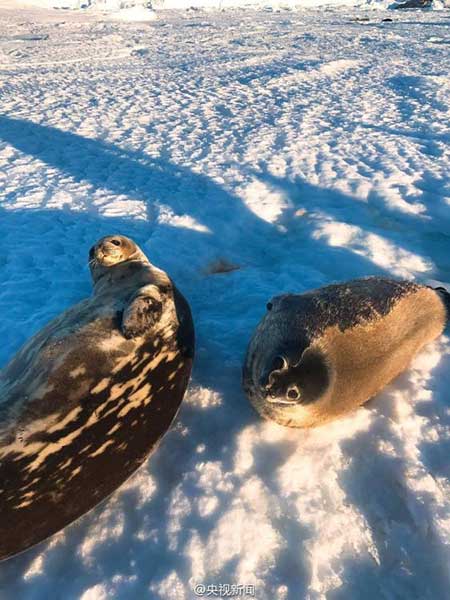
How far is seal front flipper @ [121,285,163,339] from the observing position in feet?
7.04

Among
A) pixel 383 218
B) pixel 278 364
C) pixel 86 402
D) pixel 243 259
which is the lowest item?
pixel 243 259

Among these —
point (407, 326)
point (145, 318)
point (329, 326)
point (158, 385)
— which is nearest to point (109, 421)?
point (158, 385)

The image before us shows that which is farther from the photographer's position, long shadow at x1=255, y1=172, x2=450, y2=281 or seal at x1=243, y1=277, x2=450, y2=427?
long shadow at x1=255, y1=172, x2=450, y2=281

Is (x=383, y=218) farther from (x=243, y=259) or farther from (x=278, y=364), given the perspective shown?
(x=278, y=364)

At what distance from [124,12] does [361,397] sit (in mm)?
19864

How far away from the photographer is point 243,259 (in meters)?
3.66

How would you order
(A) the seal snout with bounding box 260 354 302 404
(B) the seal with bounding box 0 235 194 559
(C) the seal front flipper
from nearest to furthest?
(B) the seal with bounding box 0 235 194 559 → (A) the seal snout with bounding box 260 354 302 404 → (C) the seal front flipper

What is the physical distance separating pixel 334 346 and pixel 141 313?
0.87m

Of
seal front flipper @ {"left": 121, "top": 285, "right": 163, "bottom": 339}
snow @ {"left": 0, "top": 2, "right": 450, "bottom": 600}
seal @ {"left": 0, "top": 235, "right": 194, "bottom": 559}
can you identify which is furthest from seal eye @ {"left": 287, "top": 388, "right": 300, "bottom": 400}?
seal front flipper @ {"left": 121, "top": 285, "right": 163, "bottom": 339}

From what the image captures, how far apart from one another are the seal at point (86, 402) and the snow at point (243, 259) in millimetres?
208

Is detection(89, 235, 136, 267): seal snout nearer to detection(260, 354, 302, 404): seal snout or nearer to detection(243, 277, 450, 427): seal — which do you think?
detection(243, 277, 450, 427): seal

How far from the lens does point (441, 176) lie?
14.8ft

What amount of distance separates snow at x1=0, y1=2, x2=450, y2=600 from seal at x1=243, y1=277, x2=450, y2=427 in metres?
0.14

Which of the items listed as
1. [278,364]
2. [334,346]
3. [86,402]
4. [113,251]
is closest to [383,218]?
[334,346]
